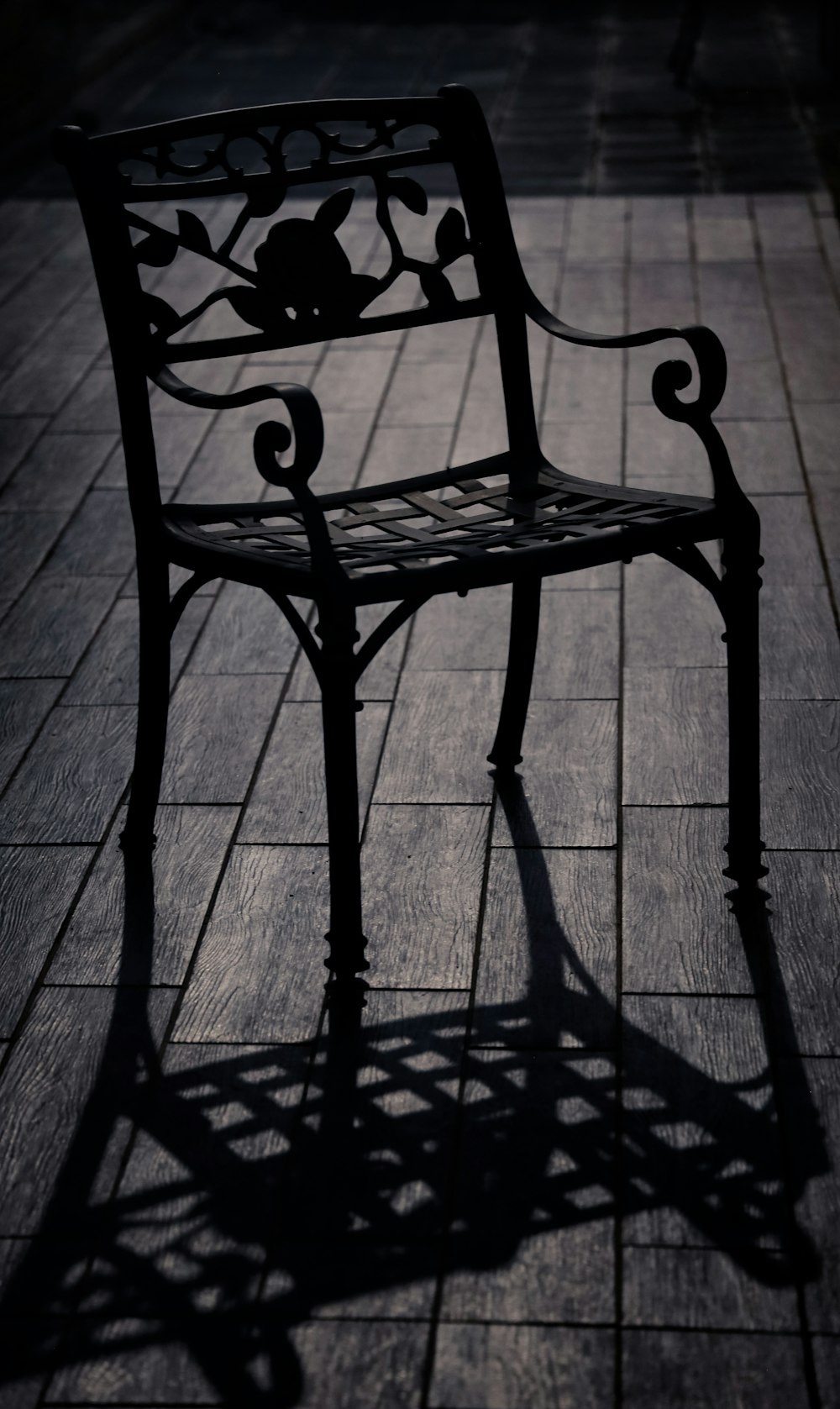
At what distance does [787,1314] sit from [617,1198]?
0.64ft

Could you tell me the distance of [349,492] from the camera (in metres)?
1.97

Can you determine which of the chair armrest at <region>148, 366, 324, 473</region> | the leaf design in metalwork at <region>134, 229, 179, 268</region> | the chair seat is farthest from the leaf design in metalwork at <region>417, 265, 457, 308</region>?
the chair armrest at <region>148, 366, 324, 473</region>

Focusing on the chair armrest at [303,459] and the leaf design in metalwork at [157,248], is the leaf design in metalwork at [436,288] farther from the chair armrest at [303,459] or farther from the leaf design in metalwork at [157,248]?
the chair armrest at [303,459]

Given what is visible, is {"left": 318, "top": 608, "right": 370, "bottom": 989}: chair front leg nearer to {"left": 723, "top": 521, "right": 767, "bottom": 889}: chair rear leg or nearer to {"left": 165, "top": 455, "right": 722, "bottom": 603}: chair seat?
{"left": 165, "top": 455, "right": 722, "bottom": 603}: chair seat

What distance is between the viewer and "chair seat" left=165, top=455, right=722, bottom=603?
168cm

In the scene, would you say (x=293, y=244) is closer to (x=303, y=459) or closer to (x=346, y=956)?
(x=303, y=459)

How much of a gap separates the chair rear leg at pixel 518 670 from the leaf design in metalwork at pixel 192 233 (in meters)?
0.61

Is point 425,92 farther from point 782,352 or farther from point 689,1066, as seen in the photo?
point 689,1066

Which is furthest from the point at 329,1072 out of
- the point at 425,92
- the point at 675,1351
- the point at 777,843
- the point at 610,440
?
the point at 425,92

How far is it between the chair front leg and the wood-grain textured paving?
7 centimetres

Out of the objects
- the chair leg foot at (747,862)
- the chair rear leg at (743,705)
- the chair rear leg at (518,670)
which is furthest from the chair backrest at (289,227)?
the chair leg foot at (747,862)

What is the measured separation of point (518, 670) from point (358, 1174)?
0.85 metres

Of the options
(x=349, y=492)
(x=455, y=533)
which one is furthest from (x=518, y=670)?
(x=349, y=492)

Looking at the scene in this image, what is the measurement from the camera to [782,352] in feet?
12.8
